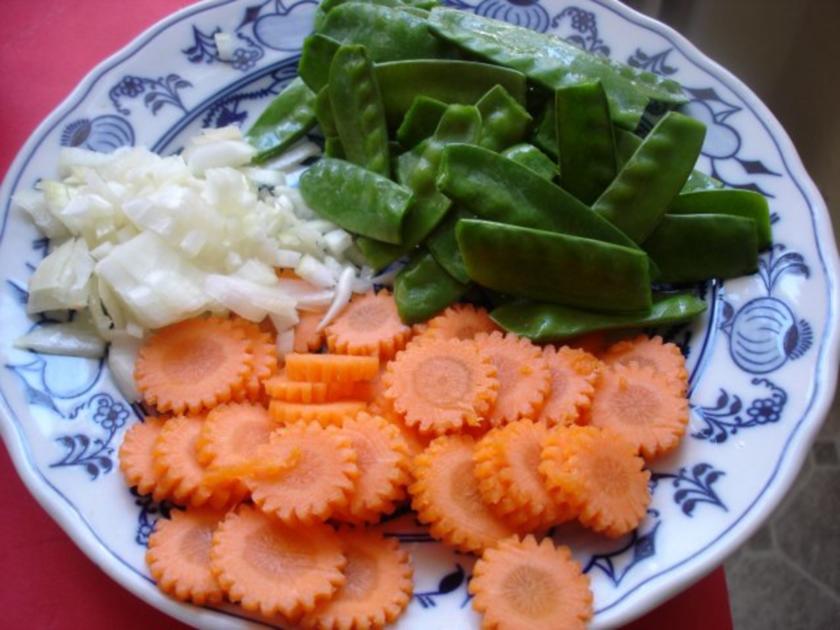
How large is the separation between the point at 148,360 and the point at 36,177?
0.63 meters

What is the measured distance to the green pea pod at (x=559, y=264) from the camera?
71.4 inches

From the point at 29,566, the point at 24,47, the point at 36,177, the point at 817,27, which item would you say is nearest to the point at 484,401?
the point at 29,566

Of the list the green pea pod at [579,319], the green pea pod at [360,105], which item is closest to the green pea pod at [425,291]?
the green pea pod at [579,319]

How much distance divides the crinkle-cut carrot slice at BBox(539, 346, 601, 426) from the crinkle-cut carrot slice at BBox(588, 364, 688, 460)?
0.11ft

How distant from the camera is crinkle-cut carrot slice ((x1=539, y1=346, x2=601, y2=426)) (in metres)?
1.71

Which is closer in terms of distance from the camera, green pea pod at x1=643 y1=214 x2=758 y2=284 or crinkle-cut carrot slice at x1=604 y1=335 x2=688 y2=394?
crinkle-cut carrot slice at x1=604 y1=335 x2=688 y2=394

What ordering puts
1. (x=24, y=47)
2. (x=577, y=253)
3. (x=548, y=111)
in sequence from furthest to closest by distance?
(x=24, y=47), (x=548, y=111), (x=577, y=253)

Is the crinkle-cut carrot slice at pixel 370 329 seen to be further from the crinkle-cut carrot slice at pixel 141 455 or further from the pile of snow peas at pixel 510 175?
the crinkle-cut carrot slice at pixel 141 455

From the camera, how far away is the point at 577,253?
1820mm

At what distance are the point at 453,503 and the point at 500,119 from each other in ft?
3.05

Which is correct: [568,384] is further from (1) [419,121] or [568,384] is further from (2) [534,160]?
(1) [419,121]

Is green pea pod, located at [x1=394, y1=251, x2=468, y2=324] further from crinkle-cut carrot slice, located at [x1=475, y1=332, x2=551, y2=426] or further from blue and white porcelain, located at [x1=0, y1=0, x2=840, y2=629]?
blue and white porcelain, located at [x1=0, y1=0, x2=840, y2=629]

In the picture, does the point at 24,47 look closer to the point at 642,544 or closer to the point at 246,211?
the point at 246,211

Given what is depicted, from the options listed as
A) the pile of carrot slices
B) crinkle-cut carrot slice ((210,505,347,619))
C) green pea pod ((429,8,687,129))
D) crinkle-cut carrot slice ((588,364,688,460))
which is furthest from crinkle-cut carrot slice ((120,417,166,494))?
Result: green pea pod ((429,8,687,129))
